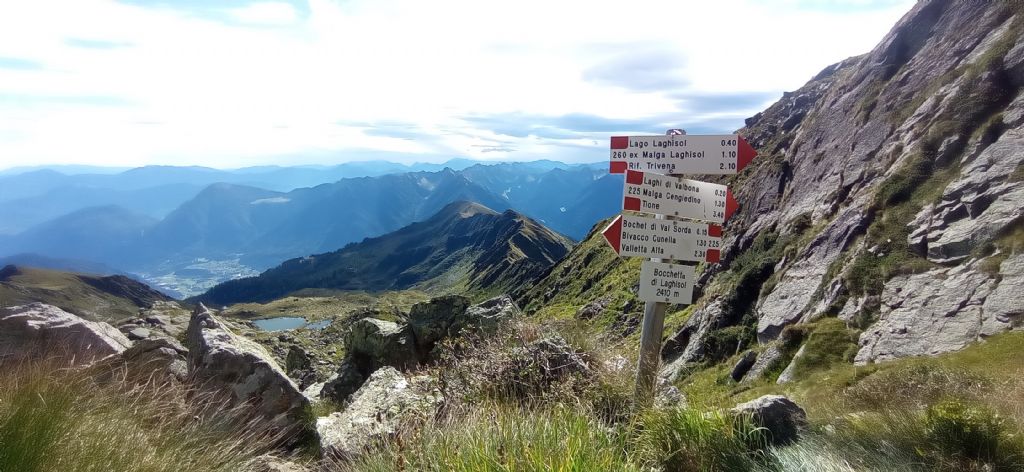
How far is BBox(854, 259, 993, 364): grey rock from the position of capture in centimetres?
2412

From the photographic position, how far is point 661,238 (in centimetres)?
713

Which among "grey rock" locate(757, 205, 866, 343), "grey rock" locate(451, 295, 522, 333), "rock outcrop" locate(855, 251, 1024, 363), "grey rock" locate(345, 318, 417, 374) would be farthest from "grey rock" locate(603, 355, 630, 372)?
"grey rock" locate(757, 205, 866, 343)

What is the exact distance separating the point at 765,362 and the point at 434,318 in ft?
88.0

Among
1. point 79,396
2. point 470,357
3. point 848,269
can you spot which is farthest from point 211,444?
point 848,269

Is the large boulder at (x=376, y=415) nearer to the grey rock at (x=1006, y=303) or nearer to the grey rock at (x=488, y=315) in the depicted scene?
the grey rock at (x=488, y=315)

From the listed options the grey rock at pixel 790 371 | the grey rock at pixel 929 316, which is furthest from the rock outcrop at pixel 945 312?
the grey rock at pixel 790 371

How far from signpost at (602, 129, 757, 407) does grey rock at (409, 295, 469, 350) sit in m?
9.33

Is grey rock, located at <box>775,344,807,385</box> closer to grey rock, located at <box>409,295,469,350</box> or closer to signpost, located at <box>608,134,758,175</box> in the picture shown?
grey rock, located at <box>409,295,469,350</box>

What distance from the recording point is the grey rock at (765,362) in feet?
109

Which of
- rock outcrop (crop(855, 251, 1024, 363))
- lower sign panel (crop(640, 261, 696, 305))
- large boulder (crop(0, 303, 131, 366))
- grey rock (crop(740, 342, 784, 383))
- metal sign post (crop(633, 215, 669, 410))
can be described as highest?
lower sign panel (crop(640, 261, 696, 305))

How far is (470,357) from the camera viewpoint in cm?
793

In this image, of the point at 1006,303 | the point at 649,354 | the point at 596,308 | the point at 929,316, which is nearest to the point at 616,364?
the point at 649,354

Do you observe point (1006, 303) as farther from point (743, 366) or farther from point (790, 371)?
point (743, 366)

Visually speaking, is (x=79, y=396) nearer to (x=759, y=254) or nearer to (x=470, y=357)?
(x=470, y=357)
